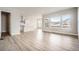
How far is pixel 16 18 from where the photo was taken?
229 cm

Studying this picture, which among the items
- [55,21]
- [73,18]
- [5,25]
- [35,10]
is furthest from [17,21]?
[73,18]

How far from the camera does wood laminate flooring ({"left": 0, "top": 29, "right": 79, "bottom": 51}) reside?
225 cm

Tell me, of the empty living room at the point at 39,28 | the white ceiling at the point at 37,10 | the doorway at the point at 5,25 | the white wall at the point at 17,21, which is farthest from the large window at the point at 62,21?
the doorway at the point at 5,25

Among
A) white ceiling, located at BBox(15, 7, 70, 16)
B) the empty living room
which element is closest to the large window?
the empty living room

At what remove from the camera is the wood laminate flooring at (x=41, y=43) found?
88.7 inches

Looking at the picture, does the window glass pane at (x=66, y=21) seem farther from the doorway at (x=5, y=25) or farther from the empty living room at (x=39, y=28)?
the doorway at (x=5, y=25)

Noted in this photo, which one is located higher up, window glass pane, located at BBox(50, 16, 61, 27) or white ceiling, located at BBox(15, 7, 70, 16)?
white ceiling, located at BBox(15, 7, 70, 16)

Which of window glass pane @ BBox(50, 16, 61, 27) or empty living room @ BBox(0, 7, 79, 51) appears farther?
window glass pane @ BBox(50, 16, 61, 27)

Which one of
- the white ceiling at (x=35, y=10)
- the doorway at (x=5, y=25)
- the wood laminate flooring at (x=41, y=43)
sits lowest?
the wood laminate flooring at (x=41, y=43)

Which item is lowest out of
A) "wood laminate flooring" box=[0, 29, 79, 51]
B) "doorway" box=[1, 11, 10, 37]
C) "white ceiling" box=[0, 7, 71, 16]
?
"wood laminate flooring" box=[0, 29, 79, 51]

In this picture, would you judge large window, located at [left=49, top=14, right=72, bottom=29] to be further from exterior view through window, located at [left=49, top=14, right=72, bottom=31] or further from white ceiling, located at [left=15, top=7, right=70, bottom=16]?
white ceiling, located at [left=15, top=7, right=70, bottom=16]

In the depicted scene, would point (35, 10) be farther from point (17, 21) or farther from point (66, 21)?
point (66, 21)

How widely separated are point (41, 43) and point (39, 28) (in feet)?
1.24
